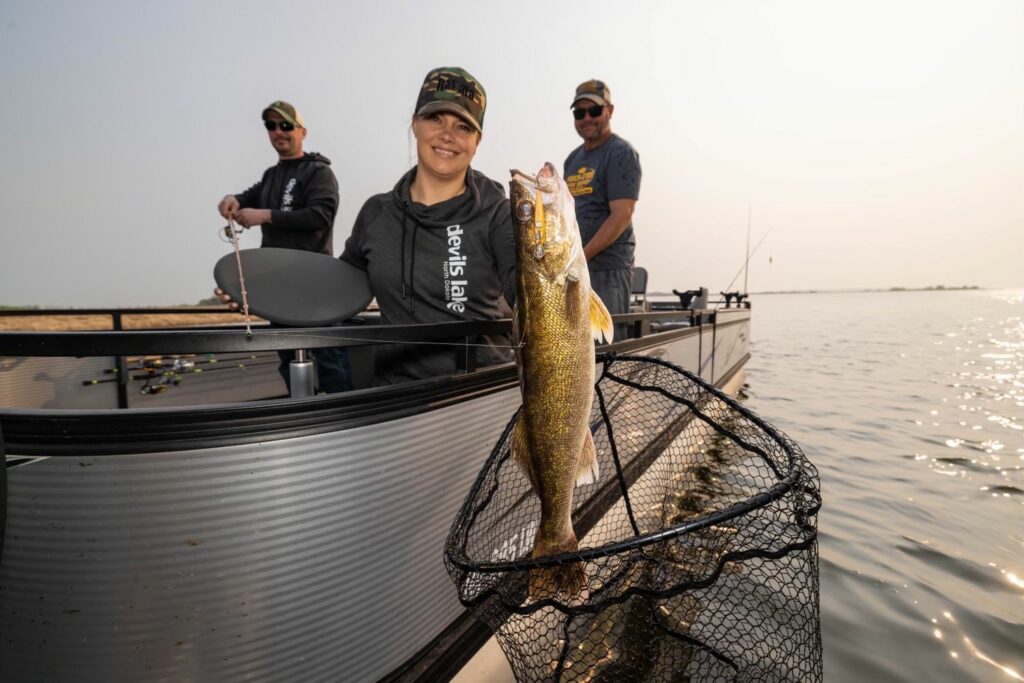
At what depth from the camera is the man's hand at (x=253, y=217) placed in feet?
11.2

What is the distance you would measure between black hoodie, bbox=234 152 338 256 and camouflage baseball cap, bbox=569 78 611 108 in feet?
8.01

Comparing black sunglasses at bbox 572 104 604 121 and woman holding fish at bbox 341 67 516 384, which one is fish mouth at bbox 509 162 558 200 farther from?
black sunglasses at bbox 572 104 604 121

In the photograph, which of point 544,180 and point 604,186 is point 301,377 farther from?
point 604,186

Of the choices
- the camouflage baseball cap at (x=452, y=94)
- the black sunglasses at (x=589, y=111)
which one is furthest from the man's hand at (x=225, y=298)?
the black sunglasses at (x=589, y=111)

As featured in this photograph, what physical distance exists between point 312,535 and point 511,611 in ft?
2.22

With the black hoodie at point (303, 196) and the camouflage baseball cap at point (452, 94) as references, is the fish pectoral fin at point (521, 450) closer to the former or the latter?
the camouflage baseball cap at point (452, 94)

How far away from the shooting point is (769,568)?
11.3 ft

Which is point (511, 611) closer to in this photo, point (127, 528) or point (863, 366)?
point (127, 528)

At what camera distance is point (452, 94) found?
240cm

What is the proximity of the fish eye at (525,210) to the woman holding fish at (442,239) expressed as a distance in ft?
1.81

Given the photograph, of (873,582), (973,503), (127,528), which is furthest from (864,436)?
(127,528)

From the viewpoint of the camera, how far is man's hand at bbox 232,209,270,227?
11.2 ft

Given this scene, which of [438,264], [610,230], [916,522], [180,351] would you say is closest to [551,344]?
[438,264]

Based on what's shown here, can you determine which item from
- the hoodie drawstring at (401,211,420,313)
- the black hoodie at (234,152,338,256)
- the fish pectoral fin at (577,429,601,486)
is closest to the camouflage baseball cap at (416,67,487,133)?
the hoodie drawstring at (401,211,420,313)
